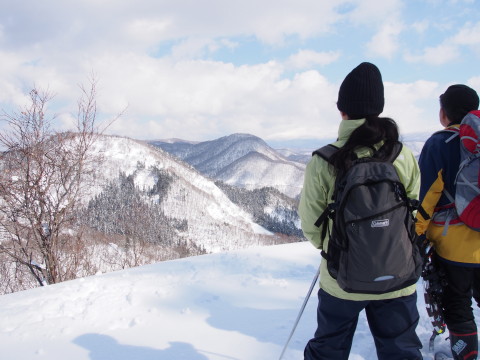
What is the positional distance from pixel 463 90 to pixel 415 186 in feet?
3.01

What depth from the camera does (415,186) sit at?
1.78 m

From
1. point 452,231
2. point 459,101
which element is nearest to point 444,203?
point 452,231

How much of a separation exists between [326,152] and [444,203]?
1.12 meters

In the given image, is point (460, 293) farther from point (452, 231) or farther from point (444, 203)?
point (444, 203)

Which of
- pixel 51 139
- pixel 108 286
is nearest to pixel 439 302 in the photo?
pixel 108 286

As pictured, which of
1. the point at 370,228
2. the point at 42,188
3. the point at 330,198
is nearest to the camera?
the point at 370,228

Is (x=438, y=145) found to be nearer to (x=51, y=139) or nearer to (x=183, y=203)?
(x=51, y=139)

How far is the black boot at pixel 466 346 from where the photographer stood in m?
2.08

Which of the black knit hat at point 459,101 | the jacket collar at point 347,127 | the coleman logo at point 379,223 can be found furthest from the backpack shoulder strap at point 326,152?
the black knit hat at point 459,101

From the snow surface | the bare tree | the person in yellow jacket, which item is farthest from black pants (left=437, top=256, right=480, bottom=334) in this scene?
the bare tree

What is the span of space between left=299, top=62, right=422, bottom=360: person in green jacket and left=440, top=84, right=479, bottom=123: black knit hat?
727mm

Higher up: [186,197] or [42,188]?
[42,188]

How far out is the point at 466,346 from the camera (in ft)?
6.85

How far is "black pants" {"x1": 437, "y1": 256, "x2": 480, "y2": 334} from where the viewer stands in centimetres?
206
